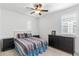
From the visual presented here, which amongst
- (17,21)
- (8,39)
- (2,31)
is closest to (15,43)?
(8,39)

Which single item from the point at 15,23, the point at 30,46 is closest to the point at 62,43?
the point at 30,46

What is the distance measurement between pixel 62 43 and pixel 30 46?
1119 millimetres

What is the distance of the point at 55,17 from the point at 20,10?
0.96 metres

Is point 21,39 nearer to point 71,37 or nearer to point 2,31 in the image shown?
point 2,31

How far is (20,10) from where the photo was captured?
1.90m

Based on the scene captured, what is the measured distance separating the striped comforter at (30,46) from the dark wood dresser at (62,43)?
251mm

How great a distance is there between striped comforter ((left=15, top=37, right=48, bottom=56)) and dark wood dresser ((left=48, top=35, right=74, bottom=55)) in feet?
0.82

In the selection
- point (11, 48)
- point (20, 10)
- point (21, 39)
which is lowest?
point (11, 48)

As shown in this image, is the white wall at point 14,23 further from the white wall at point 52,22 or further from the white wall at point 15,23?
the white wall at point 52,22

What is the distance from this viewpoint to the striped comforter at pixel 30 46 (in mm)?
A: 1958

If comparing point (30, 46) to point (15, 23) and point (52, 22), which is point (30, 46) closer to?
point (15, 23)

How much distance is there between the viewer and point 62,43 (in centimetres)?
252

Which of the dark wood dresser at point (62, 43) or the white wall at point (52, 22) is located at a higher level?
the white wall at point (52, 22)

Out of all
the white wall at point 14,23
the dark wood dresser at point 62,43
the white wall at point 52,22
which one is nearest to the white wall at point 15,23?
the white wall at point 14,23
